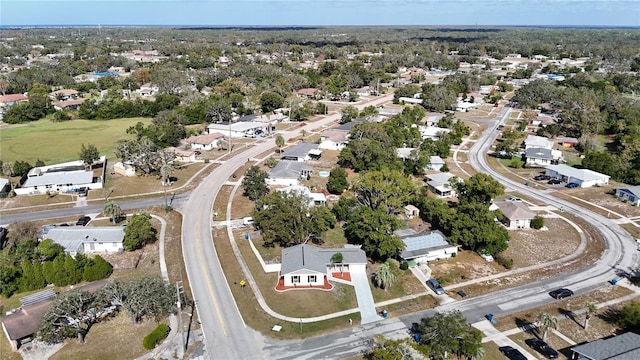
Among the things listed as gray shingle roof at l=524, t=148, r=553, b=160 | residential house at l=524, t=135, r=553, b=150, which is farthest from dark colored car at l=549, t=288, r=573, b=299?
residential house at l=524, t=135, r=553, b=150

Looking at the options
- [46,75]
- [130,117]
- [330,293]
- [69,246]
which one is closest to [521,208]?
[330,293]

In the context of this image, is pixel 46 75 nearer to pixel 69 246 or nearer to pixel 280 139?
pixel 280 139

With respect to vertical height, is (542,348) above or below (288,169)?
below

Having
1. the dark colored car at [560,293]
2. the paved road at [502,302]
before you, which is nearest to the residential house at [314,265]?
the paved road at [502,302]

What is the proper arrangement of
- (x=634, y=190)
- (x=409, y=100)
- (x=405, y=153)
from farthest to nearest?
(x=409, y=100) < (x=405, y=153) < (x=634, y=190)

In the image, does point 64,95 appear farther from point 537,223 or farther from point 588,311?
point 588,311

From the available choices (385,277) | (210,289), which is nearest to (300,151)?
(210,289)

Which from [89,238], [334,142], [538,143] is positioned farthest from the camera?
[334,142]

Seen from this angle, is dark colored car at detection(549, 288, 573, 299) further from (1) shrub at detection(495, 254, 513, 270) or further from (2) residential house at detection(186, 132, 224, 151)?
(2) residential house at detection(186, 132, 224, 151)
